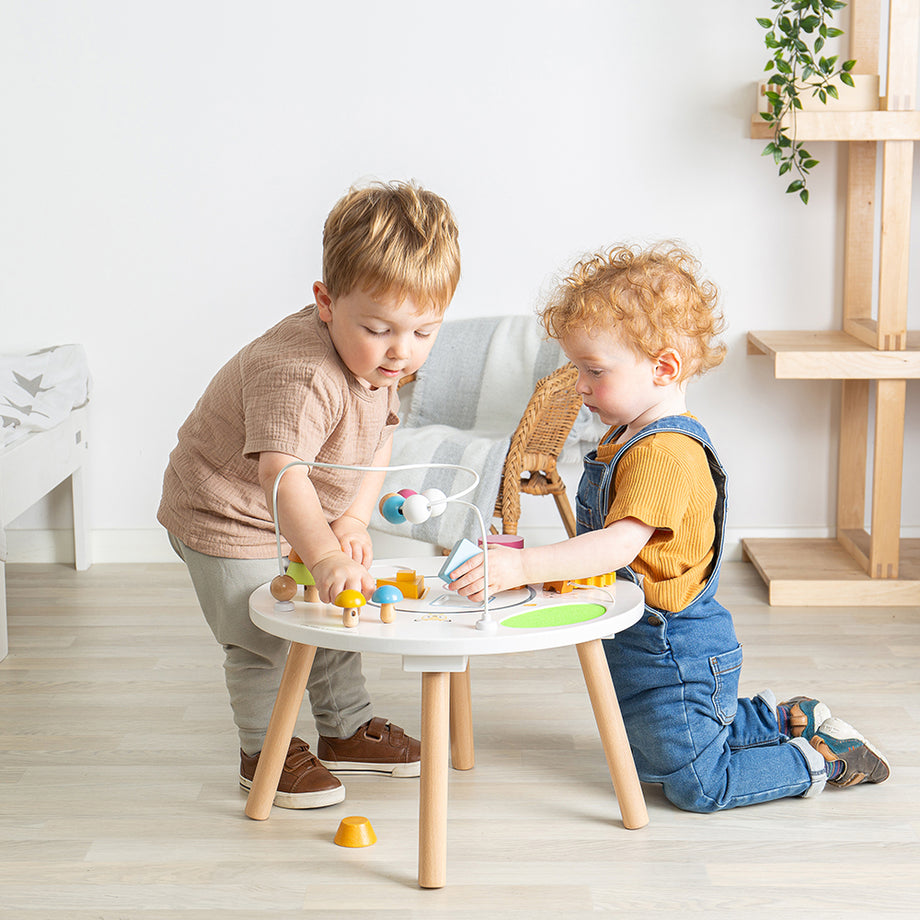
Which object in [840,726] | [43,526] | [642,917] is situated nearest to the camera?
[642,917]

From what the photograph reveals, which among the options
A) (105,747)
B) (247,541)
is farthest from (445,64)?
(105,747)

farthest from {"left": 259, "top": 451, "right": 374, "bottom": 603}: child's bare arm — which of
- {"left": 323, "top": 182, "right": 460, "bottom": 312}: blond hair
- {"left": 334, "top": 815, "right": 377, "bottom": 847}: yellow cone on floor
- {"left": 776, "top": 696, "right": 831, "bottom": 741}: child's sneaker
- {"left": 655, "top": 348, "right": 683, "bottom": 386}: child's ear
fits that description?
{"left": 776, "top": 696, "right": 831, "bottom": 741}: child's sneaker

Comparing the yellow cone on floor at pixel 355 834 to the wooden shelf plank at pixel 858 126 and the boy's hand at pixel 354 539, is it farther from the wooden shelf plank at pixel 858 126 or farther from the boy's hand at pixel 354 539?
the wooden shelf plank at pixel 858 126

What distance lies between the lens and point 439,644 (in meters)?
1.20

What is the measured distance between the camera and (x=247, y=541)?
1.51 meters

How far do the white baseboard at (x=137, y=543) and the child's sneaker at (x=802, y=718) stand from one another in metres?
1.23

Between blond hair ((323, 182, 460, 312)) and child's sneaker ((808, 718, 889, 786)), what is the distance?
2.71ft

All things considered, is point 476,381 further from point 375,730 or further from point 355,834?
point 355,834

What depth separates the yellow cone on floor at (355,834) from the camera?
1424 mm

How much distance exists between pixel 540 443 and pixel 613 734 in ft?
3.65

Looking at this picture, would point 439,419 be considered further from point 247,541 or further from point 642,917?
point 642,917

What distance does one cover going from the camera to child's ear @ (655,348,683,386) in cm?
146

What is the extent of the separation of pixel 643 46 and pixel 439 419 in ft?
3.37

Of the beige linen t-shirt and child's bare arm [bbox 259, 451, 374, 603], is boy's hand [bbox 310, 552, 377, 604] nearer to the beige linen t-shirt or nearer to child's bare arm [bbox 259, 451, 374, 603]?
child's bare arm [bbox 259, 451, 374, 603]
